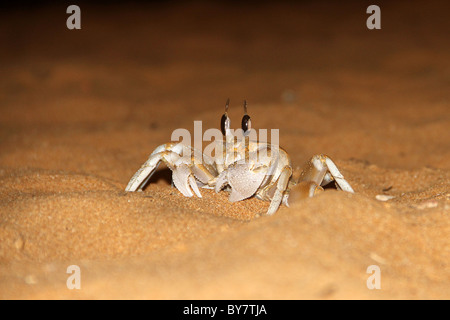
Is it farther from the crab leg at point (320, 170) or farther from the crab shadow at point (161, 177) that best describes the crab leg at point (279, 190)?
the crab shadow at point (161, 177)

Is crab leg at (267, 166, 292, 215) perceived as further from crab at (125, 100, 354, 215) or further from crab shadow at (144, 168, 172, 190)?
crab shadow at (144, 168, 172, 190)

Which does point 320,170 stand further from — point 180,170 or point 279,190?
point 180,170

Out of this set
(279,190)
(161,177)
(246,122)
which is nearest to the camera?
(279,190)

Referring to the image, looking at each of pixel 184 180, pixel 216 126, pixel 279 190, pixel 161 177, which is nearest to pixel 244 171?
pixel 279 190

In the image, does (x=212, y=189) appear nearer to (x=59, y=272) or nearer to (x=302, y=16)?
(x=59, y=272)

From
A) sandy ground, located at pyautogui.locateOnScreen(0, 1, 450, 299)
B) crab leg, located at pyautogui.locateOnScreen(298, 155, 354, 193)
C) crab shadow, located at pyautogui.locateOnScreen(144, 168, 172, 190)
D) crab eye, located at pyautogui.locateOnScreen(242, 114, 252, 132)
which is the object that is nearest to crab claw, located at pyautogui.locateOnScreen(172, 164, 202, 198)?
sandy ground, located at pyautogui.locateOnScreen(0, 1, 450, 299)

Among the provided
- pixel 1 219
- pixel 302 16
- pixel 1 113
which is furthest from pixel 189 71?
pixel 1 219
